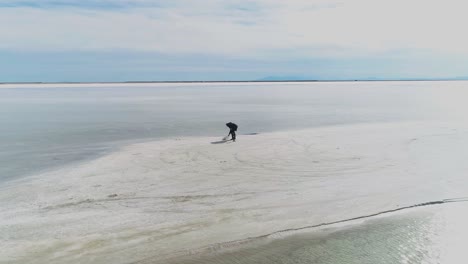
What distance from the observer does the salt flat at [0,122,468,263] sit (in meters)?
8.24

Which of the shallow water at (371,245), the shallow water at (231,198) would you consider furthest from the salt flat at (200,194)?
the shallow water at (371,245)

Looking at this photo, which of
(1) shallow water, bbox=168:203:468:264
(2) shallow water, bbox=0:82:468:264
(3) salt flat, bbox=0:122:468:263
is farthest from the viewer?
(3) salt flat, bbox=0:122:468:263

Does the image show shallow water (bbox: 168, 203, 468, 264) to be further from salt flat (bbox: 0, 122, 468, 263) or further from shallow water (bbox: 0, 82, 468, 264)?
salt flat (bbox: 0, 122, 468, 263)

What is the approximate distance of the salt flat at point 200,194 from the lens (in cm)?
824

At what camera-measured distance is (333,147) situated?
695 inches

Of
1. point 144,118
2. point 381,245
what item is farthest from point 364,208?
point 144,118

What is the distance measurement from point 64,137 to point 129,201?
11.9 meters

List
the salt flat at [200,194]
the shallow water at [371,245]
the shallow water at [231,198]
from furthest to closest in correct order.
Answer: the salt flat at [200,194] → the shallow water at [231,198] → the shallow water at [371,245]

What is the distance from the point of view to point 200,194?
1113 centimetres

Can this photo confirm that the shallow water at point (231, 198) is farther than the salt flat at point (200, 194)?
No

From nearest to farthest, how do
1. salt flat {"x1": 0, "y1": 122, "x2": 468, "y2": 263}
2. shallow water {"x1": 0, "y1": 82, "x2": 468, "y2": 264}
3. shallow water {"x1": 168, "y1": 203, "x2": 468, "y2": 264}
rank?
shallow water {"x1": 168, "y1": 203, "x2": 468, "y2": 264} → shallow water {"x1": 0, "y1": 82, "x2": 468, "y2": 264} → salt flat {"x1": 0, "y1": 122, "x2": 468, "y2": 263}

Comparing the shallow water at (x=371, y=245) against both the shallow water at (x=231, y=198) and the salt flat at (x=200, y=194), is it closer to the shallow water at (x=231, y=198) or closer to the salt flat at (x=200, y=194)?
the shallow water at (x=231, y=198)

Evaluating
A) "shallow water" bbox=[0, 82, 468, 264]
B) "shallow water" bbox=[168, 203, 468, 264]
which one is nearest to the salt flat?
"shallow water" bbox=[0, 82, 468, 264]

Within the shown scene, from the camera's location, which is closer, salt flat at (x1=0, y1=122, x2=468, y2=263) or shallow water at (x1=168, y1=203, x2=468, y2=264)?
shallow water at (x1=168, y1=203, x2=468, y2=264)
